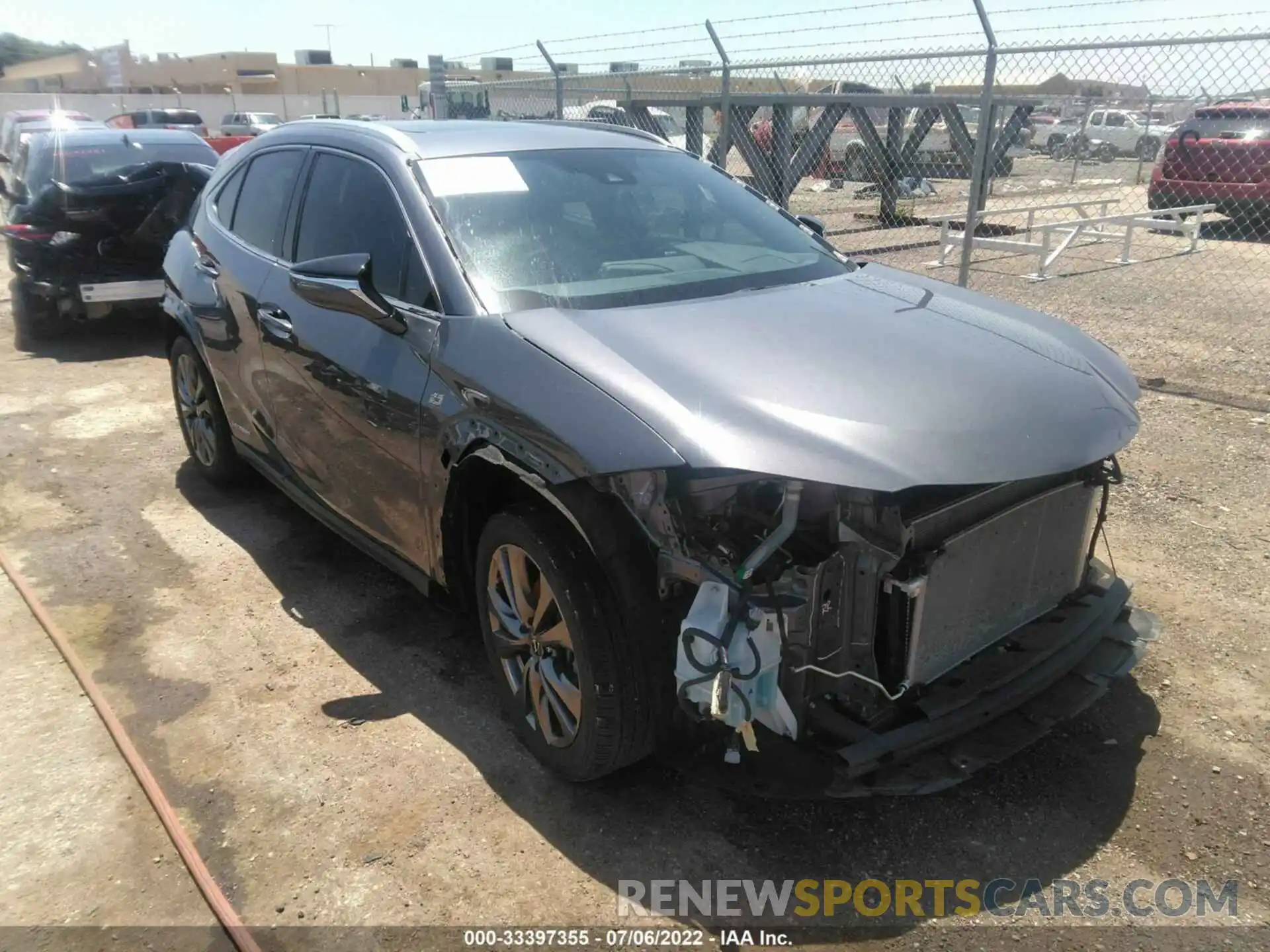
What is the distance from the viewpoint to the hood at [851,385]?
223 centimetres

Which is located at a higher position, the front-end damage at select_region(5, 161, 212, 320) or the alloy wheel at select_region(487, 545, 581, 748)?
the front-end damage at select_region(5, 161, 212, 320)

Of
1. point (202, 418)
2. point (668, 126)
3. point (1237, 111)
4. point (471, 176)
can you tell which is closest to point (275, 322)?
point (471, 176)

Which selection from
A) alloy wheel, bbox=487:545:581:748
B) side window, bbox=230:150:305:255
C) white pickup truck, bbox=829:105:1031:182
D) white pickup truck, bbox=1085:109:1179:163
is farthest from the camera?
white pickup truck, bbox=1085:109:1179:163

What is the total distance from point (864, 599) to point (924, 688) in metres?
0.37

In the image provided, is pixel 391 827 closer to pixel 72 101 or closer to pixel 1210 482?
pixel 1210 482

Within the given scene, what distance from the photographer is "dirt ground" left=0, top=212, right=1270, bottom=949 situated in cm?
252

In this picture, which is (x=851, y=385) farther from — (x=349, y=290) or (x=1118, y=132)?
(x=1118, y=132)

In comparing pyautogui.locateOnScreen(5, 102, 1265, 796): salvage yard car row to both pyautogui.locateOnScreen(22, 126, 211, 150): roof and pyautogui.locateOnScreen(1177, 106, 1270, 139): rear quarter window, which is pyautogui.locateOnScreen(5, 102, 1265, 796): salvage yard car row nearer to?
pyautogui.locateOnScreen(22, 126, 211, 150): roof

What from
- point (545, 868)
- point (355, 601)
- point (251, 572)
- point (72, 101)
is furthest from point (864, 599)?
point (72, 101)

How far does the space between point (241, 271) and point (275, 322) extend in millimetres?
589

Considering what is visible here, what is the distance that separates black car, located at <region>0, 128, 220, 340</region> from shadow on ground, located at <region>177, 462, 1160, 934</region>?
632 cm

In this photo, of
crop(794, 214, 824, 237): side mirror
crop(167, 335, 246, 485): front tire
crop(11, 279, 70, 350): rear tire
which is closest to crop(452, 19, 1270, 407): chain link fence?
crop(794, 214, 824, 237): side mirror

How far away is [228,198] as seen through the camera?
4691 millimetres

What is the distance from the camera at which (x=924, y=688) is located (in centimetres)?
256
